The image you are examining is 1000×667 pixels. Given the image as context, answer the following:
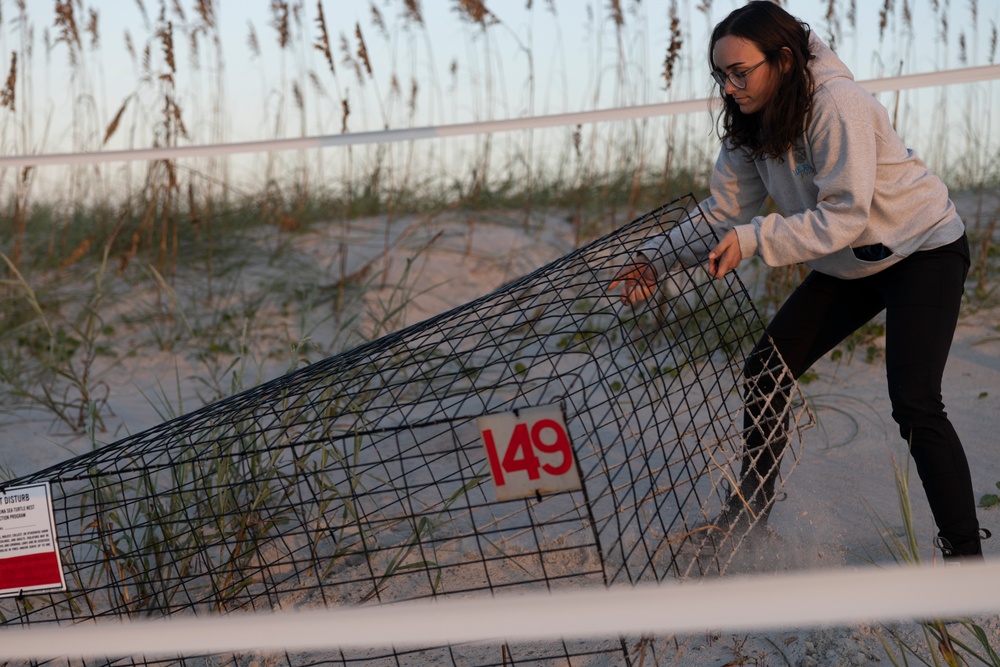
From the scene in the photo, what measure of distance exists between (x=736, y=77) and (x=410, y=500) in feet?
3.89

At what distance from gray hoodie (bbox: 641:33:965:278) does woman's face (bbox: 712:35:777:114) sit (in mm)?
111

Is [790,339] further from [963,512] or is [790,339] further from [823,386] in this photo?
[823,386]

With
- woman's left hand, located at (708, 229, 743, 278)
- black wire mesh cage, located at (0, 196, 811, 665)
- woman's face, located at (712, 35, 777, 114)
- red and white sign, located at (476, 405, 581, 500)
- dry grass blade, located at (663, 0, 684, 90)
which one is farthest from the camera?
dry grass blade, located at (663, 0, 684, 90)

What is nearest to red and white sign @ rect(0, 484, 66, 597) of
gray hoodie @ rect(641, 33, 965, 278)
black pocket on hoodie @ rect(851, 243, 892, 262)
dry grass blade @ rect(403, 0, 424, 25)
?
gray hoodie @ rect(641, 33, 965, 278)

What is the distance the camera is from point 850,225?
6.34ft

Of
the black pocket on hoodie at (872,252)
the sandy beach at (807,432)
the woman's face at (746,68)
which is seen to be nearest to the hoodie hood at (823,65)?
the woman's face at (746,68)

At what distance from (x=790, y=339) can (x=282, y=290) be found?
2942 millimetres

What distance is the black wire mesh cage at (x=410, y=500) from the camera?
1.80 metres

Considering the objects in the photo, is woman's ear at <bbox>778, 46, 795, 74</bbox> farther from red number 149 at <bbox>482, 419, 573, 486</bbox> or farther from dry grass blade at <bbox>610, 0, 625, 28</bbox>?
dry grass blade at <bbox>610, 0, 625, 28</bbox>

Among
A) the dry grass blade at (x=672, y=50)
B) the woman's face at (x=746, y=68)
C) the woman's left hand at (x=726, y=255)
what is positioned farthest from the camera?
the dry grass blade at (x=672, y=50)

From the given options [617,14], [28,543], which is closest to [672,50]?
[617,14]

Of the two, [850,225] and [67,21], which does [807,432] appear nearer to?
[850,225]

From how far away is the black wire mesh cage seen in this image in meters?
1.80

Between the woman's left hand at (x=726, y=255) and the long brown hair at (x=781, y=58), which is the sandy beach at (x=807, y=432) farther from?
the long brown hair at (x=781, y=58)
